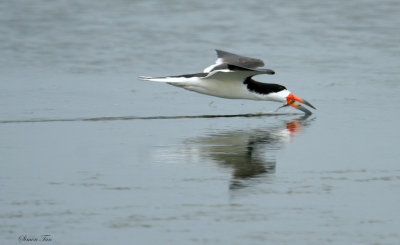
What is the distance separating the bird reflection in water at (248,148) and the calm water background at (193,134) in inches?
0.7

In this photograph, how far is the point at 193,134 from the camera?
30.5 feet

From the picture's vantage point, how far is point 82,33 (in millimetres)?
16094

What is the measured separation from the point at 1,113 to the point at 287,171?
3.86 meters

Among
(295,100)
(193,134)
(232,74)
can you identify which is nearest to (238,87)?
(232,74)

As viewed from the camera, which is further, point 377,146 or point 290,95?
point 290,95

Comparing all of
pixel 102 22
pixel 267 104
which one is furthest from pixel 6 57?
pixel 267 104

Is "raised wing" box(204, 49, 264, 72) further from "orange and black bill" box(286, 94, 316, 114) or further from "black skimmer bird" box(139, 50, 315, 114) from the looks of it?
"orange and black bill" box(286, 94, 316, 114)

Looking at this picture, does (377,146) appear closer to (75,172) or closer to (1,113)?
(75,172)

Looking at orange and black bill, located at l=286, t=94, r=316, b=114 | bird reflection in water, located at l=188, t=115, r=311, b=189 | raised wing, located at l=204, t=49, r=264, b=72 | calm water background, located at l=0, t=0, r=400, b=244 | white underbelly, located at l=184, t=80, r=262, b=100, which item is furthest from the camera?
raised wing, located at l=204, t=49, r=264, b=72

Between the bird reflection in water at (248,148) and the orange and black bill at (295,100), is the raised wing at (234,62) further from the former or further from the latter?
the bird reflection in water at (248,148)

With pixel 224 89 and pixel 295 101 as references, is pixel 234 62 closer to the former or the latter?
pixel 224 89

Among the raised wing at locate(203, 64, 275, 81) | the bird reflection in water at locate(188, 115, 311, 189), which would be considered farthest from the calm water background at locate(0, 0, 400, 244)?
the raised wing at locate(203, 64, 275, 81)

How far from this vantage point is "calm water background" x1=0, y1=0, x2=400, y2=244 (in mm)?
6172

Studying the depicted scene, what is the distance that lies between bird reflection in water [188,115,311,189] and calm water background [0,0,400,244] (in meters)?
0.02
